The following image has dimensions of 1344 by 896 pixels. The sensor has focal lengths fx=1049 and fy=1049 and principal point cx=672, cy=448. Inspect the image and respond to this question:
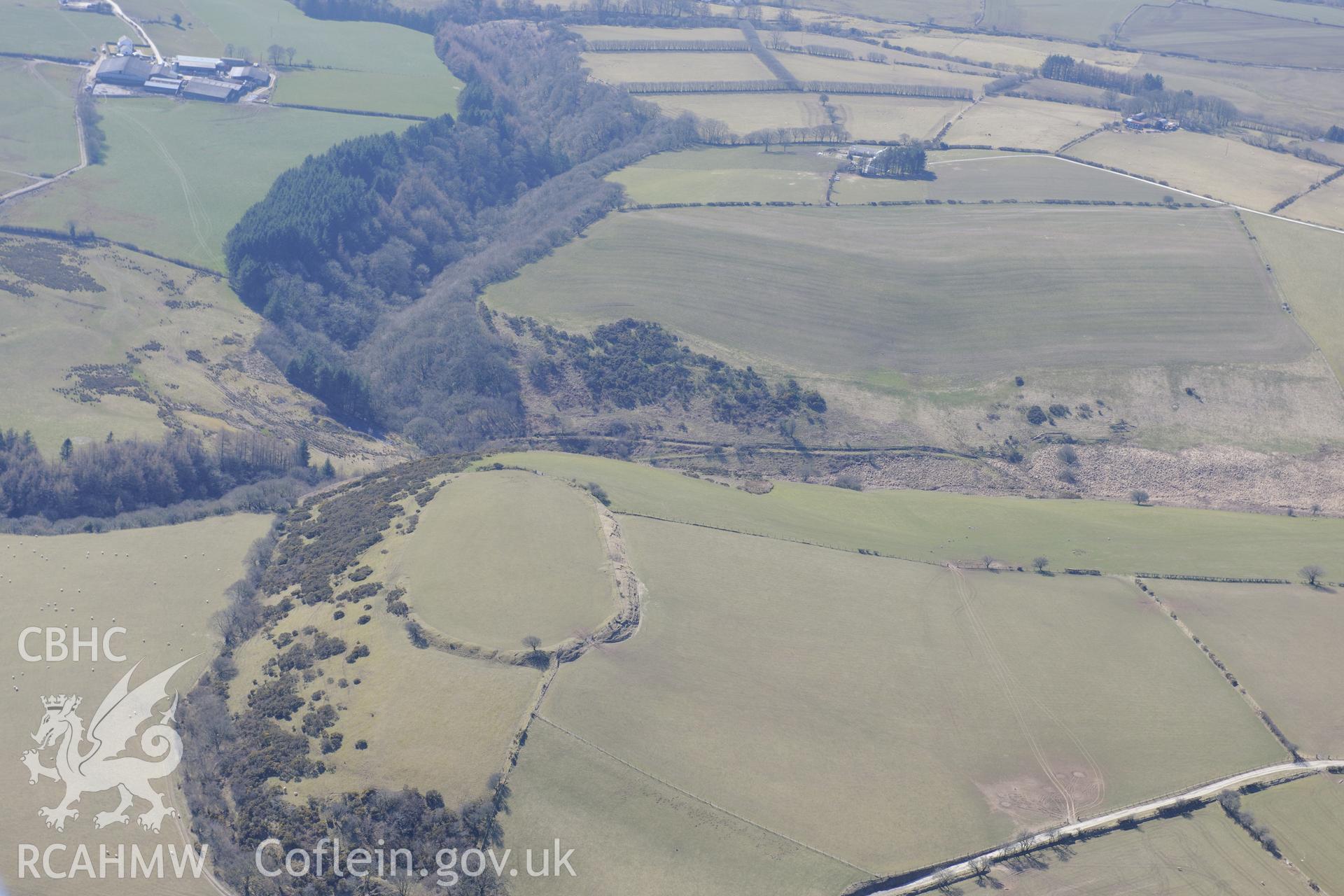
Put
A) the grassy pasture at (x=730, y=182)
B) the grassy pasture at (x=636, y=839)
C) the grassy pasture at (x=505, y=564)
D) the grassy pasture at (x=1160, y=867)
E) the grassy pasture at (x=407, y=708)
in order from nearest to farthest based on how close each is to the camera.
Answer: the grassy pasture at (x=636, y=839) < the grassy pasture at (x=1160, y=867) < the grassy pasture at (x=407, y=708) < the grassy pasture at (x=505, y=564) < the grassy pasture at (x=730, y=182)

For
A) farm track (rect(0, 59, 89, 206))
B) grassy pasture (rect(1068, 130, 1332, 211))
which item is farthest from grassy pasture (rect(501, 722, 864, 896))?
grassy pasture (rect(1068, 130, 1332, 211))

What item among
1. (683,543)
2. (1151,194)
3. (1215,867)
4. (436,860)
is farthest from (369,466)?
(1151,194)

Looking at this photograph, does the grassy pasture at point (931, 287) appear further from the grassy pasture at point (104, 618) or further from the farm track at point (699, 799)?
the farm track at point (699, 799)

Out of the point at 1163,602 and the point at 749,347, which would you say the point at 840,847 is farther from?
the point at 749,347

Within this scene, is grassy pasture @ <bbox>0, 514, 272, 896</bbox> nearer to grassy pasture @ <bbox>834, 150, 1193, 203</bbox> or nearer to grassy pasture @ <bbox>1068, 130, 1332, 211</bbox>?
→ grassy pasture @ <bbox>834, 150, 1193, 203</bbox>

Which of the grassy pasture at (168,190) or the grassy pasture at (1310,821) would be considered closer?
the grassy pasture at (1310,821)

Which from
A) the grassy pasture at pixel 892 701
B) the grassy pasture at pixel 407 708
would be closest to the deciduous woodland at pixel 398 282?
the grassy pasture at pixel 892 701
